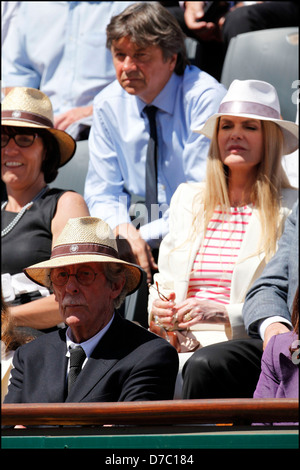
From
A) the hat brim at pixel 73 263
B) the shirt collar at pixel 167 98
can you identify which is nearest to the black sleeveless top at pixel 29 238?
the hat brim at pixel 73 263

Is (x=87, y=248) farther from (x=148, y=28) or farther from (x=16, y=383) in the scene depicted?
(x=148, y=28)

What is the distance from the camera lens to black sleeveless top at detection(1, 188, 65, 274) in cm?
293

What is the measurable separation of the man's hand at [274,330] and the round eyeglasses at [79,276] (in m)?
0.50

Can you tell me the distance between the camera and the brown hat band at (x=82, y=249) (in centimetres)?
251

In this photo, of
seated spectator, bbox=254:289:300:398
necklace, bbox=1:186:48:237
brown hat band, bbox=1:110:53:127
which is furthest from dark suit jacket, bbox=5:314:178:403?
brown hat band, bbox=1:110:53:127

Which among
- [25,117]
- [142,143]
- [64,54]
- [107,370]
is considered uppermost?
[64,54]

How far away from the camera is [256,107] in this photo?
289cm

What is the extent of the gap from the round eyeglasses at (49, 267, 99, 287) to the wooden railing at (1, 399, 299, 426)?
2.07ft

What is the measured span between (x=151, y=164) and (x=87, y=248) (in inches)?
39.0

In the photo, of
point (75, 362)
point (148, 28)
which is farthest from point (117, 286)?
point (148, 28)

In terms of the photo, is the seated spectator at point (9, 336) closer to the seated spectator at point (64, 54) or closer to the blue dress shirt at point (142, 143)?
the blue dress shirt at point (142, 143)
